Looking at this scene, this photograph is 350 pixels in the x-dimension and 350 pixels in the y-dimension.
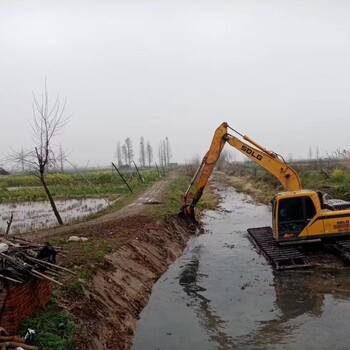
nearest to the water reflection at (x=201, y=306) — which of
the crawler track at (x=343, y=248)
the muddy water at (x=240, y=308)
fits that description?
the muddy water at (x=240, y=308)

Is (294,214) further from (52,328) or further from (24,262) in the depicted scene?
(24,262)

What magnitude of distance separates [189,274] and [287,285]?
3660mm

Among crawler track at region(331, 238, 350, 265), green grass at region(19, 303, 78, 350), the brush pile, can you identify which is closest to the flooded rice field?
the brush pile

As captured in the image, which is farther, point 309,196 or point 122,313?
point 309,196

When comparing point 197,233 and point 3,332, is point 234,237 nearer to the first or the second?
point 197,233

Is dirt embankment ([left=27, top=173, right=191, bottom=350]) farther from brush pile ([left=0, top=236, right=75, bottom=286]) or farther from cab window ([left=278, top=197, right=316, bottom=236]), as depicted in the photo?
cab window ([left=278, top=197, right=316, bottom=236])

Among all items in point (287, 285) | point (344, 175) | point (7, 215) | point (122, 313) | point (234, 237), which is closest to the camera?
point (122, 313)

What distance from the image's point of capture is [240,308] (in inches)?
466

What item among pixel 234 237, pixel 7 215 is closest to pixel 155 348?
pixel 234 237

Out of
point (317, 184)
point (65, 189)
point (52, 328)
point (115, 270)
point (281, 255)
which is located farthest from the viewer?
point (65, 189)

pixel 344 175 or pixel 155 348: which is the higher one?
pixel 344 175

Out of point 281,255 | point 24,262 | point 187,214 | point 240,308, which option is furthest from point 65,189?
point 24,262

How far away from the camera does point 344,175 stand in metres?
32.2

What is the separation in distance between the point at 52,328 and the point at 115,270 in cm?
499
